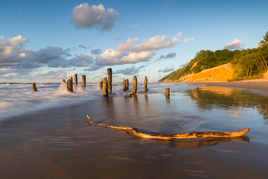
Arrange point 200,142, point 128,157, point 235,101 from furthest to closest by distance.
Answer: point 235,101
point 200,142
point 128,157

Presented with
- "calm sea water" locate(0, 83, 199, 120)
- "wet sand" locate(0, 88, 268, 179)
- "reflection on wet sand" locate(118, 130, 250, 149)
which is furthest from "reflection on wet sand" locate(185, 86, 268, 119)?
"calm sea water" locate(0, 83, 199, 120)

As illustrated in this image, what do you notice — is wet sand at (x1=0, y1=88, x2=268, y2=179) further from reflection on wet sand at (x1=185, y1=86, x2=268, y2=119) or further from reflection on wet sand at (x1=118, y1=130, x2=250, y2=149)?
reflection on wet sand at (x1=185, y1=86, x2=268, y2=119)

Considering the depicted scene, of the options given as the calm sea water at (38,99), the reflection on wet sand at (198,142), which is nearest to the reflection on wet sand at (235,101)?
the reflection on wet sand at (198,142)

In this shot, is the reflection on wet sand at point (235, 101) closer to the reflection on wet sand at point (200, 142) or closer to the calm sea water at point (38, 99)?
the reflection on wet sand at point (200, 142)

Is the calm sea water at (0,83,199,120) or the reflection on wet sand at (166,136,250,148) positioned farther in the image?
the calm sea water at (0,83,199,120)

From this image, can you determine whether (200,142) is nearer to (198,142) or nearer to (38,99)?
(198,142)

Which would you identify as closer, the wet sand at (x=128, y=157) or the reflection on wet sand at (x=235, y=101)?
the wet sand at (x=128, y=157)

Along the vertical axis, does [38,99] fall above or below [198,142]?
above

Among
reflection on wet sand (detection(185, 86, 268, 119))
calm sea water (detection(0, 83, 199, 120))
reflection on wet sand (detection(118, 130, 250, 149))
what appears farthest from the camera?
calm sea water (detection(0, 83, 199, 120))

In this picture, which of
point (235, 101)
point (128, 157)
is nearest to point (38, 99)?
point (128, 157)

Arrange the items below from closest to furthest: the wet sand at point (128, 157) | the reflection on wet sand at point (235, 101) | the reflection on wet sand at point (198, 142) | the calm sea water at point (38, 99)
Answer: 1. the wet sand at point (128, 157)
2. the reflection on wet sand at point (198, 142)
3. the reflection on wet sand at point (235, 101)
4. the calm sea water at point (38, 99)

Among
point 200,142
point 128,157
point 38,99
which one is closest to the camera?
point 128,157

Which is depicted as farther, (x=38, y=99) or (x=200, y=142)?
(x=38, y=99)

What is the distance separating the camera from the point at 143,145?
10.9 feet
